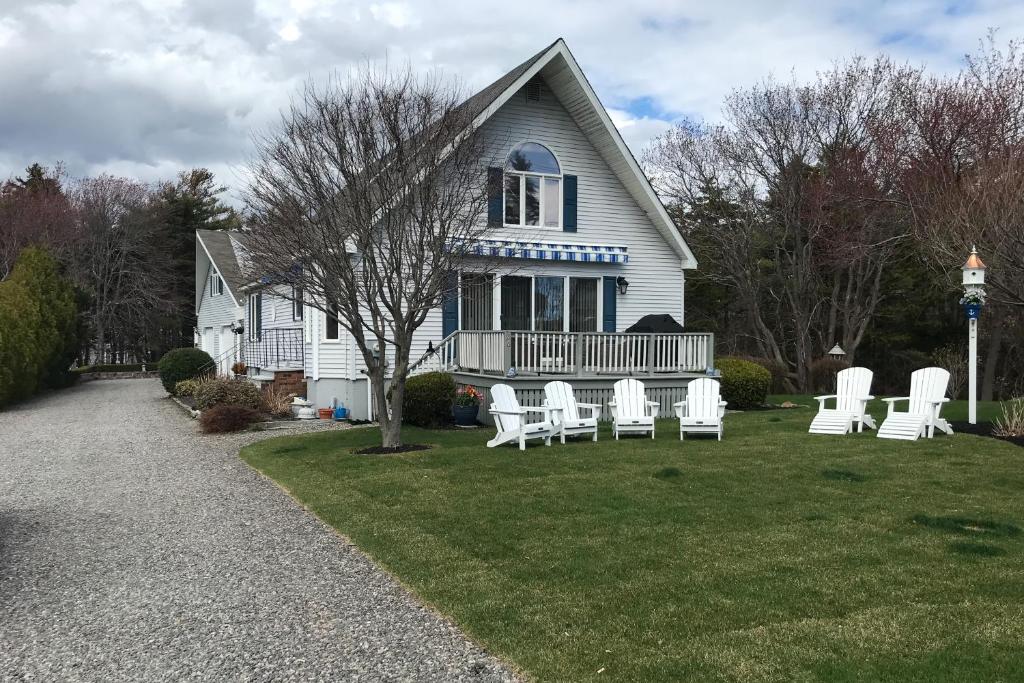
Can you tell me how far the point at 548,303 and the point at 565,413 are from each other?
555cm

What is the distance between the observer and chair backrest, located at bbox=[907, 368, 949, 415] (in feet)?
37.8

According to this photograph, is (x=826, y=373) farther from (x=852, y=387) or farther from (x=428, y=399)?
(x=428, y=399)

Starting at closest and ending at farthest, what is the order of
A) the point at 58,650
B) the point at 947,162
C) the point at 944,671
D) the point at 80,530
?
the point at 944,671 → the point at 58,650 → the point at 80,530 → the point at 947,162

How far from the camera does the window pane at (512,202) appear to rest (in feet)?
55.4

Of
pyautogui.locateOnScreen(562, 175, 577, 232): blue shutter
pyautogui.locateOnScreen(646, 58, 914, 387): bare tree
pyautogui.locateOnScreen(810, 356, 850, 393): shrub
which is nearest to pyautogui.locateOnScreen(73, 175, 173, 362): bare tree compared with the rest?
pyautogui.locateOnScreen(646, 58, 914, 387): bare tree

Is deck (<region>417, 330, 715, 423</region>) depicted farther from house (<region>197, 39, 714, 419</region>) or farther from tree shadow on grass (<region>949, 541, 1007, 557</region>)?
tree shadow on grass (<region>949, 541, 1007, 557</region>)

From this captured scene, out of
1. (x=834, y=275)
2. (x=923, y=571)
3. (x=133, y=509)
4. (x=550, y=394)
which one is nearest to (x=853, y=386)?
(x=550, y=394)

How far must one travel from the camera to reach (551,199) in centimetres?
1728

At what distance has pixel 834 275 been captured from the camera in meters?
26.4

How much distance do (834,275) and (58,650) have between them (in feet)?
84.8

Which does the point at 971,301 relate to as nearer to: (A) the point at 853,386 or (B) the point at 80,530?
(A) the point at 853,386

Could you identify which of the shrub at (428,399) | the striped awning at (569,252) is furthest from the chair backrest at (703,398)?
the striped awning at (569,252)

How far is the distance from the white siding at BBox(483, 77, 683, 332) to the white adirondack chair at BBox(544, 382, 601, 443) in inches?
194

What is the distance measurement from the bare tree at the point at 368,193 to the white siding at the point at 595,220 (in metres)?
5.05
